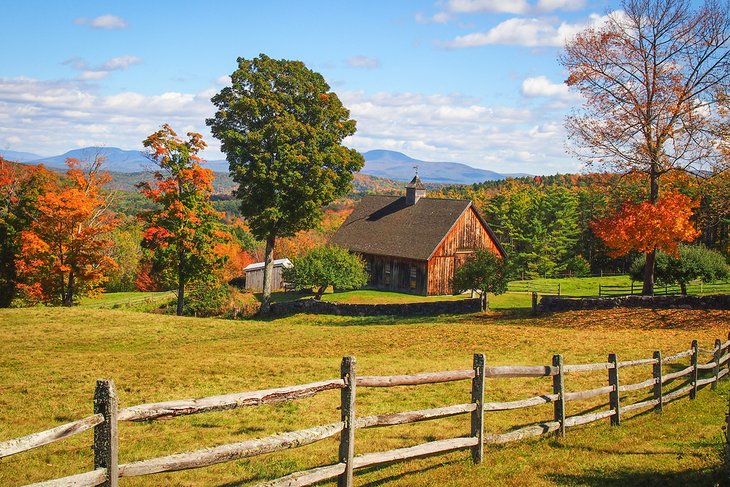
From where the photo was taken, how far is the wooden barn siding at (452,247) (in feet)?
171

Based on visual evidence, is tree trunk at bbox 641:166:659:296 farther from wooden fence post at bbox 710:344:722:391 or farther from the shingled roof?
the shingled roof

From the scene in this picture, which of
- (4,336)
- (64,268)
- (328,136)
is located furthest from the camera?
(328,136)

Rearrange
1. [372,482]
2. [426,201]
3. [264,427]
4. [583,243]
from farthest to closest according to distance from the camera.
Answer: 1. [583,243]
2. [426,201]
3. [264,427]
4. [372,482]

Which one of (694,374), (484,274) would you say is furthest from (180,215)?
(694,374)

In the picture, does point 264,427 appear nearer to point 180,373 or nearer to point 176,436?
point 176,436

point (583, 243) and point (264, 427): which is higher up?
point (583, 243)

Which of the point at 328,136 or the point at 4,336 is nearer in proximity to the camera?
the point at 4,336

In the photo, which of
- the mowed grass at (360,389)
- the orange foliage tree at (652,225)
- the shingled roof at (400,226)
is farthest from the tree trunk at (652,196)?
the shingled roof at (400,226)

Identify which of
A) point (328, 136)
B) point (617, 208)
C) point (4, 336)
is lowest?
point (4, 336)

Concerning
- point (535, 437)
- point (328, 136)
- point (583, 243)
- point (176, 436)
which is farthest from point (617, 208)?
point (583, 243)

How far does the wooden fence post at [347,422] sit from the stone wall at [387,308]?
94.9 ft

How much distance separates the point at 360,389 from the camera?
643 inches

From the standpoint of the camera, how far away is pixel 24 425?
12.8m

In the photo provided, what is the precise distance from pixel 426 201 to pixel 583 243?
118 feet
